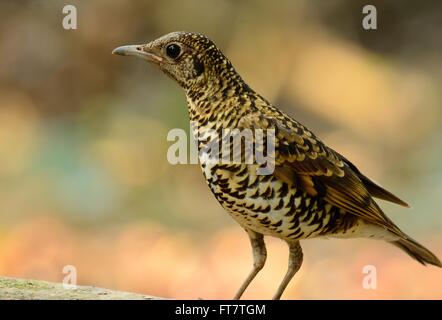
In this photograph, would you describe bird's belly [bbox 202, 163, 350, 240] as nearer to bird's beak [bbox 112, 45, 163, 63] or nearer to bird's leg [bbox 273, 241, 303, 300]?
bird's leg [bbox 273, 241, 303, 300]

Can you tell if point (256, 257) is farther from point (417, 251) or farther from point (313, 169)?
point (417, 251)

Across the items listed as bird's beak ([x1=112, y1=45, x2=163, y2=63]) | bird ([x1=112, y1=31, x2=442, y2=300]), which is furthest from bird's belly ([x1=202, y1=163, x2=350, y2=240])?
bird's beak ([x1=112, y1=45, x2=163, y2=63])

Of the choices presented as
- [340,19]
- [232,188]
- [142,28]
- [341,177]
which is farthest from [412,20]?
[232,188]

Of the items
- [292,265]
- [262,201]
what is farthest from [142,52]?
[292,265]

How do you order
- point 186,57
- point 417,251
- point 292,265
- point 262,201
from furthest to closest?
point 417,251 → point 292,265 → point 186,57 → point 262,201
